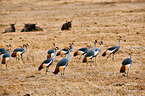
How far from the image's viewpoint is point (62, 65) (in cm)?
800

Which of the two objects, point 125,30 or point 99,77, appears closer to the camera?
point 99,77

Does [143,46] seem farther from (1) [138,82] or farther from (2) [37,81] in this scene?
(2) [37,81]

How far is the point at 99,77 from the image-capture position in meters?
8.27

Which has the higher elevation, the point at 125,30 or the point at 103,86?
the point at 125,30

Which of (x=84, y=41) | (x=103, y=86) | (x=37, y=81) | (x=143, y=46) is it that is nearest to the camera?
(x=103, y=86)

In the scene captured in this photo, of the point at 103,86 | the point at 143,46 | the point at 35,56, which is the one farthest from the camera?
the point at 143,46

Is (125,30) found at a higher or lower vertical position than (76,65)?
higher

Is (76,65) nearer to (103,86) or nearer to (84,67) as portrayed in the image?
(84,67)

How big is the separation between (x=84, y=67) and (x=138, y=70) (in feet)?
8.70

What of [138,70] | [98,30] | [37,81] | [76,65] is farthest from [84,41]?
[37,81]

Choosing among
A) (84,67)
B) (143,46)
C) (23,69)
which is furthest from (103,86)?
(143,46)

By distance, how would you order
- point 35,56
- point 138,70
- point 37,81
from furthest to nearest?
point 35,56 < point 138,70 < point 37,81

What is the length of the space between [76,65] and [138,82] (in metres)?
3.41

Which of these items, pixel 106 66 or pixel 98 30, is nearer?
pixel 106 66
